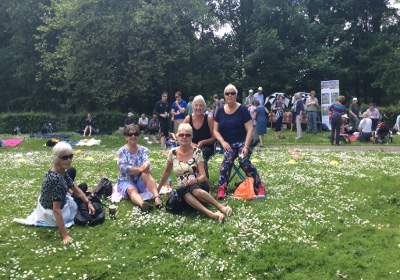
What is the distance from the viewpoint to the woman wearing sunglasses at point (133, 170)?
6.91 m

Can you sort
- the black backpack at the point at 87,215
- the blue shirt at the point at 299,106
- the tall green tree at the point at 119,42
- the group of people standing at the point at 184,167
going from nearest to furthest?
the group of people standing at the point at 184,167, the black backpack at the point at 87,215, the blue shirt at the point at 299,106, the tall green tree at the point at 119,42

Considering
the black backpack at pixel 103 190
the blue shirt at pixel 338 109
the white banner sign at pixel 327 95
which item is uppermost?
the white banner sign at pixel 327 95

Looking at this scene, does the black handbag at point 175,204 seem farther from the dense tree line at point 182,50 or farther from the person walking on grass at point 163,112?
the dense tree line at point 182,50

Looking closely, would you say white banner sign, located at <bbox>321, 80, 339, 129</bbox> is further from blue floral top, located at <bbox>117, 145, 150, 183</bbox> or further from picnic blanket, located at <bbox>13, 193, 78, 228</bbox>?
picnic blanket, located at <bbox>13, 193, 78, 228</bbox>

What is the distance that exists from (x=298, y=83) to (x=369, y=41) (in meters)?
9.35

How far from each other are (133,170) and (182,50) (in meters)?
21.3

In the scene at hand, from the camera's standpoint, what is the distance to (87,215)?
235 inches

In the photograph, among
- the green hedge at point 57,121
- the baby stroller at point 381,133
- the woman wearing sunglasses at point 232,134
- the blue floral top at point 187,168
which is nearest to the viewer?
the blue floral top at point 187,168

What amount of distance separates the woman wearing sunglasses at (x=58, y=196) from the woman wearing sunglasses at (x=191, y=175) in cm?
173

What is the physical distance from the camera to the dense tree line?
2583 centimetres

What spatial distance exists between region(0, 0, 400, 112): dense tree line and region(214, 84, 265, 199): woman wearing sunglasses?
64.2ft

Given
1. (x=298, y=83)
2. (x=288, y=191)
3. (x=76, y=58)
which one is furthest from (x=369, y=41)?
(x=288, y=191)

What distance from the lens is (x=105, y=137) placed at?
21453mm

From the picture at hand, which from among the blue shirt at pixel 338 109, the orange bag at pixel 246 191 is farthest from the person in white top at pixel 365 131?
the orange bag at pixel 246 191
